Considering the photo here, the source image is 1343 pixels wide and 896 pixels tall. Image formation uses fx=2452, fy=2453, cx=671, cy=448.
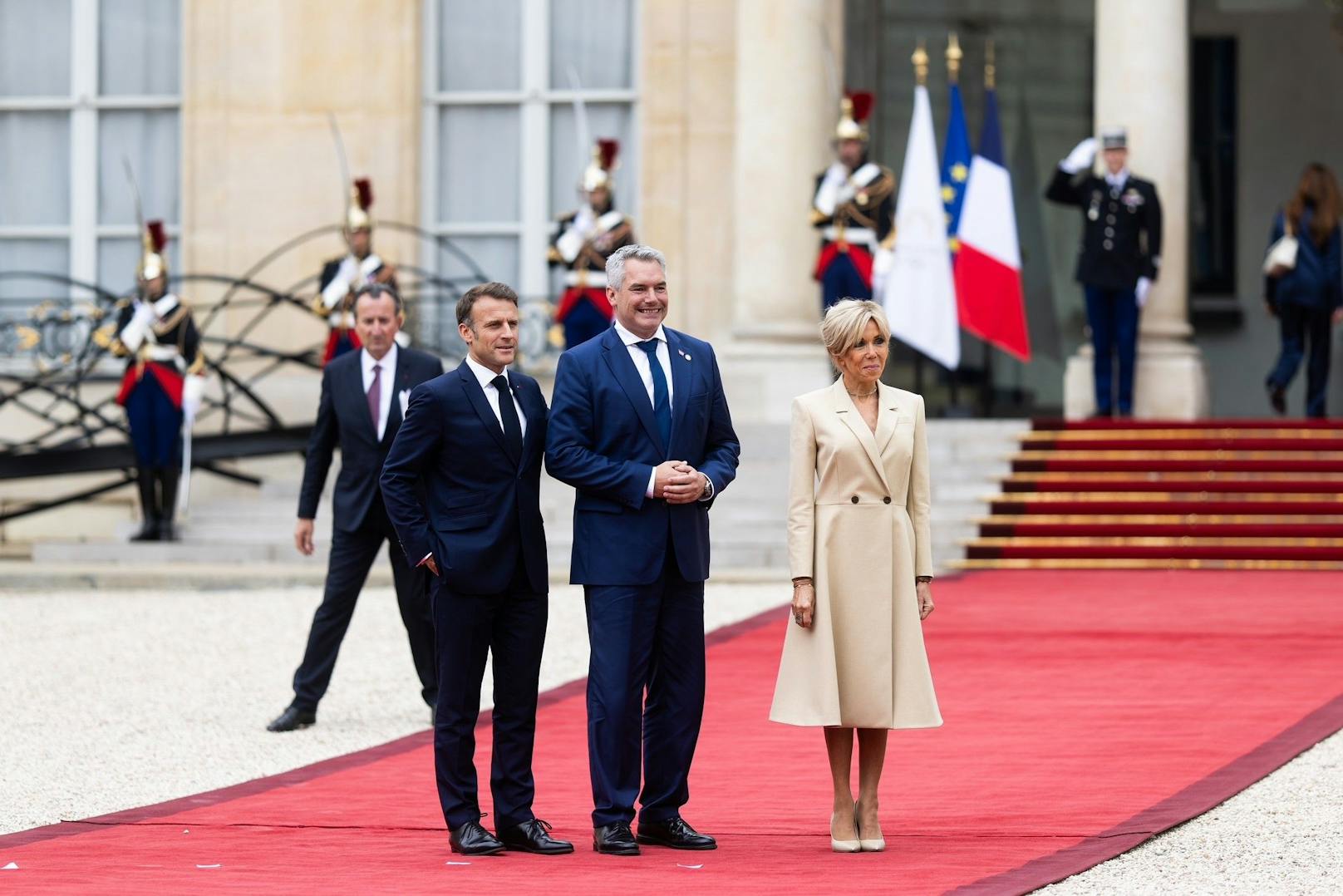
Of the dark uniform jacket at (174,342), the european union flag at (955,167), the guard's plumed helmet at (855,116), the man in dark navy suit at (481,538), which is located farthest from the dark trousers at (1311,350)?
the man in dark navy suit at (481,538)

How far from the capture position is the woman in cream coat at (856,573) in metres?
6.86

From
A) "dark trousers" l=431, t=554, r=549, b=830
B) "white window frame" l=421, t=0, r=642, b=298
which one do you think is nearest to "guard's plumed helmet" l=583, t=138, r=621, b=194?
"white window frame" l=421, t=0, r=642, b=298

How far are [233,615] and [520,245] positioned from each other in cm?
780

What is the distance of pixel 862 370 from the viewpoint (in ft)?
22.7

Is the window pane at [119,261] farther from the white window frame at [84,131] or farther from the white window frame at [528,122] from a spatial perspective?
the white window frame at [528,122]

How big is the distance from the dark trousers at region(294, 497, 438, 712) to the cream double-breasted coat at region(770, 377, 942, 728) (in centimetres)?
308

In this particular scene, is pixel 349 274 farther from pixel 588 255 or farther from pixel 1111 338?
pixel 1111 338

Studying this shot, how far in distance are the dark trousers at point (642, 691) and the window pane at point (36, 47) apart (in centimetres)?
1619

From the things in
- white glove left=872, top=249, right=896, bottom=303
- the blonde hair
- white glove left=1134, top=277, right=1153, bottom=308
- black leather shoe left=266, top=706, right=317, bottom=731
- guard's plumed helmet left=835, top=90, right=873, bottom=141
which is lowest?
black leather shoe left=266, top=706, right=317, bottom=731

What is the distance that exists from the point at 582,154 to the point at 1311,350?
6.38m

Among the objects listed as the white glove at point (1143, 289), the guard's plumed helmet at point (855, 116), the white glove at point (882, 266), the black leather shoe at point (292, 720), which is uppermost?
the guard's plumed helmet at point (855, 116)

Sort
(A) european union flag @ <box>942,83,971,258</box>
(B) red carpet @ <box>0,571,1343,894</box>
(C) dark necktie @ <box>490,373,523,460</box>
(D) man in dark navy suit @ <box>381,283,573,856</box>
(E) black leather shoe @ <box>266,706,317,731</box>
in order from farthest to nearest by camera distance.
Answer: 1. (A) european union flag @ <box>942,83,971,258</box>
2. (E) black leather shoe @ <box>266,706,317,731</box>
3. (C) dark necktie @ <box>490,373,523,460</box>
4. (D) man in dark navy suit @ <box>381,283,573,856</box>
5. (B) red carpet @ <box>0,571,1343,894</box>

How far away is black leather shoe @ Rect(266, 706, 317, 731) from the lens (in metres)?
9.70

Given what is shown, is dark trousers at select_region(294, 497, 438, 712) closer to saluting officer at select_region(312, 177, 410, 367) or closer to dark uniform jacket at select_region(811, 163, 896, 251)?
saluting officer at select_region(312, 177, 410, 367)
